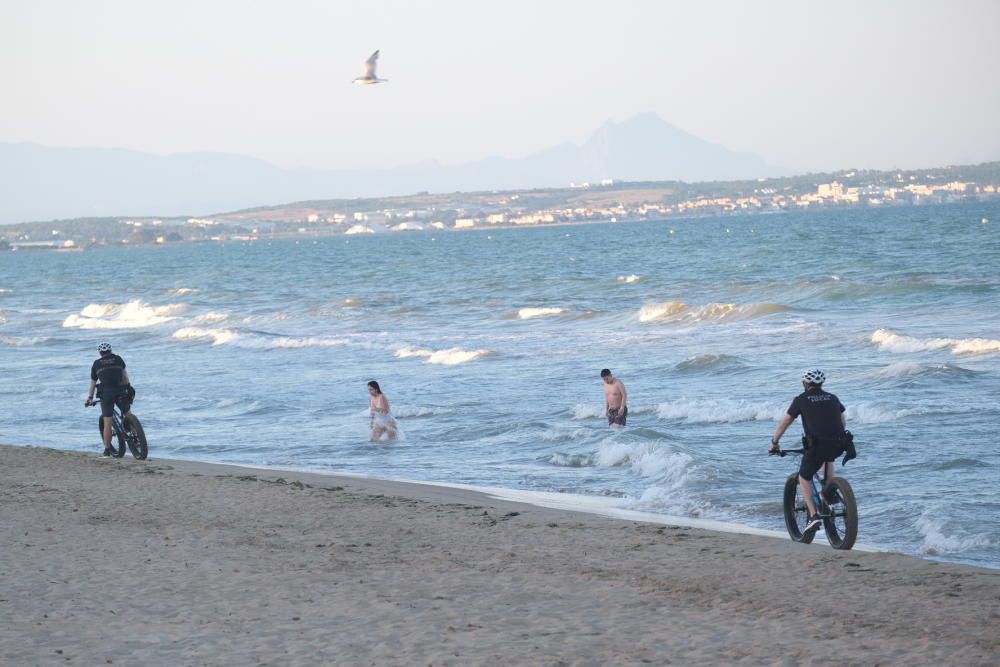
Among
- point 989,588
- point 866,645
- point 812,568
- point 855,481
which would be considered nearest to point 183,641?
point 866,645

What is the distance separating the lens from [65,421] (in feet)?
70.4

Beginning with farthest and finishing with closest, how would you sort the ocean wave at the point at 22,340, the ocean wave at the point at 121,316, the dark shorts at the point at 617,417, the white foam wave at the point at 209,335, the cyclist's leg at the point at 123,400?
the ocean wave at the point at 121,316, the ocean wave at the point at 22,340, the white foam wave at the point at 209,335, the dark shorts at the point at 617,417, the cyclist's leg at the point at 123,400

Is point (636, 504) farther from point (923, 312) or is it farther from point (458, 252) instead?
point (458, 252)

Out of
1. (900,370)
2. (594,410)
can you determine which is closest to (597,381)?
(594,410)

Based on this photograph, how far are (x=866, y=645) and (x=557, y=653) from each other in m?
1.71

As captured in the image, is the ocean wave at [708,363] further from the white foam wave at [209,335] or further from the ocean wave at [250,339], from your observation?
the white foam wave at [209,335]

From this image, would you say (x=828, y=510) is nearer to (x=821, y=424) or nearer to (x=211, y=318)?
(x=821, y=424)

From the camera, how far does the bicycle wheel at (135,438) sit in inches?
617

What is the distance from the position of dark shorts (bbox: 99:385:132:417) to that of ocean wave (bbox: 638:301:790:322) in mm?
22423

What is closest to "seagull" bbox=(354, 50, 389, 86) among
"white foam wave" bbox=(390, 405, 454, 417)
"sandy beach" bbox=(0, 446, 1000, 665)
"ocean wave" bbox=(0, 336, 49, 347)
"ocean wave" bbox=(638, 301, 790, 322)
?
"white foam wave" bbox=(390, 405, 454, 417)

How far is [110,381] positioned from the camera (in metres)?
15.4

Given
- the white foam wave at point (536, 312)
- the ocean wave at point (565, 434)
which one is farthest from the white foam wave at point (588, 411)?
the white foam wave at point (536, 312)

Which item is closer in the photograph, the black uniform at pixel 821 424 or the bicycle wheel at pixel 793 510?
the black uniform at pixel 821 424

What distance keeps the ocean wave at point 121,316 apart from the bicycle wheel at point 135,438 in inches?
1264
